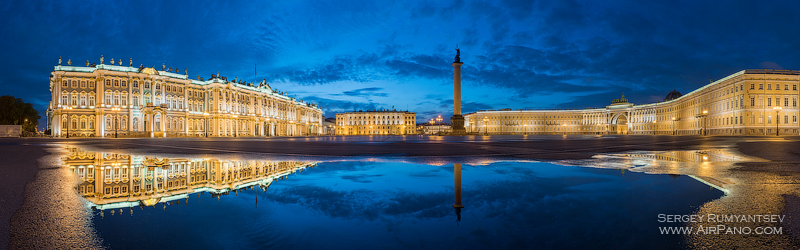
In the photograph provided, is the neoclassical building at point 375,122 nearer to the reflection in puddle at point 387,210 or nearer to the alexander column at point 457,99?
the alexander column at point 457,99

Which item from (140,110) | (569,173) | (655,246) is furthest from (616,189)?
(140,110)

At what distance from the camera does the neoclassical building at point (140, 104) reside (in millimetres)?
50688

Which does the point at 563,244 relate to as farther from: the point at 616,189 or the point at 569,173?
the point at 569,173

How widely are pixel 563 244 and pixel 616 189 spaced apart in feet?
9.20

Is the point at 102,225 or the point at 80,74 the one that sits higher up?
the point at 80,74

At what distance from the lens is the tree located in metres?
64.4

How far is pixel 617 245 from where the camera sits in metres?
2.50

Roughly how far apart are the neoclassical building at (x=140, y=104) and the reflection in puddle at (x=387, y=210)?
57.6 metres

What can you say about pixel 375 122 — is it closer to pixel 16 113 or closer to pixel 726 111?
pixel 16 113

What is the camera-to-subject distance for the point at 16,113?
2635 inches

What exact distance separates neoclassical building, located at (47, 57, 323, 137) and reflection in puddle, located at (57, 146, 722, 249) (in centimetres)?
5760

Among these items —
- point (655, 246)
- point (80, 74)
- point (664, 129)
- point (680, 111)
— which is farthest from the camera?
point (664, 129)

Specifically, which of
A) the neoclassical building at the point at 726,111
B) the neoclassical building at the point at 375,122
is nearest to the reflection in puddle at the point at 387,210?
the neoclassical building at the point at 726,111

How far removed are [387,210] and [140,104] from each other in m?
64.2
